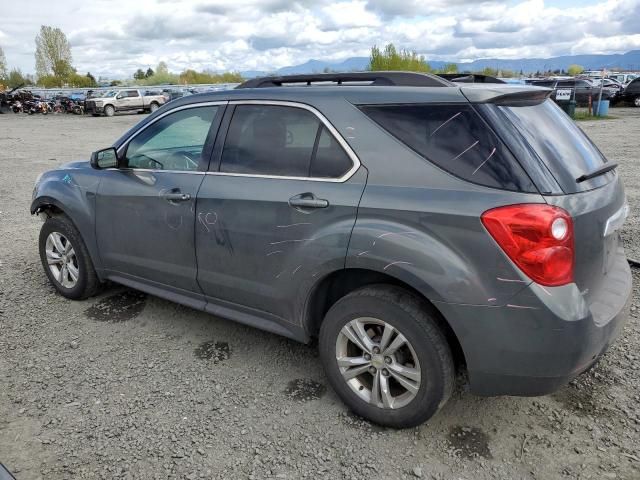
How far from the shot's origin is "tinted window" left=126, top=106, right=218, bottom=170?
354 cm

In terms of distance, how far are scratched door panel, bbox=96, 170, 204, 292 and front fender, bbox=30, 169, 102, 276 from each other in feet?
0.31

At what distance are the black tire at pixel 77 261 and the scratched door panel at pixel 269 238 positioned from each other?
4.56 feet

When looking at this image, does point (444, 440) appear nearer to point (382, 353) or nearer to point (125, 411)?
point (382, 353)

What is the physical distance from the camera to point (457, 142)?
2482mm

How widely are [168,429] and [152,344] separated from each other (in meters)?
1.03

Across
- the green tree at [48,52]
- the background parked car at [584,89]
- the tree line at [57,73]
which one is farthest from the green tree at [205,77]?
the background parked car at [584,89]

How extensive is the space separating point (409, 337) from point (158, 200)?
1957 mm

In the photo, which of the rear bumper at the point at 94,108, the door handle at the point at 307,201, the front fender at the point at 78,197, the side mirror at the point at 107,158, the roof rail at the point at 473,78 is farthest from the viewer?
the rear bumper at the point at 94,108

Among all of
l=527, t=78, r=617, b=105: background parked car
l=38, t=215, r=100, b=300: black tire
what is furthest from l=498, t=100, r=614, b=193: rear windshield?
l=527, t=78, r=617, b=105: background parked car

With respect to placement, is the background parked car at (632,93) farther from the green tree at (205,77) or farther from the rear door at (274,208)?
the green tree at (205,77)

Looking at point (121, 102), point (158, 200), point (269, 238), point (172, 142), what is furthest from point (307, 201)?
point (121, 102)

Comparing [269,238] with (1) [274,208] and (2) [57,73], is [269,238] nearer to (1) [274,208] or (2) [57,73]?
(1) [274,208]

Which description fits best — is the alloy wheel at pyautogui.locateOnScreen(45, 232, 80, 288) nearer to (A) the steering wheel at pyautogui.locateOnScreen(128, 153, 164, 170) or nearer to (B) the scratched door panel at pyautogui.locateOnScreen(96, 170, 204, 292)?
(B) the scratched door panel at pyautogui.locateOnScreen(96, 170, 204, 292)

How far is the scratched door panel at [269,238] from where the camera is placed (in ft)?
8.94
